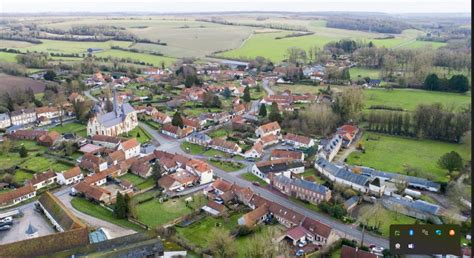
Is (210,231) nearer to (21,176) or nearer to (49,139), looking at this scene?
(21,176)

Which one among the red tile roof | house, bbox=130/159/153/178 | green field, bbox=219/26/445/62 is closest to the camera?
house, bbox=130/159/153/178

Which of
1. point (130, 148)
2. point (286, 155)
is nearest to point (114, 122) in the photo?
point (130, 148)

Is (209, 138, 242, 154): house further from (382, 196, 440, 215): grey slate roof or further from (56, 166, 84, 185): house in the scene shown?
(382, 196, 440, 215): grey slate roof

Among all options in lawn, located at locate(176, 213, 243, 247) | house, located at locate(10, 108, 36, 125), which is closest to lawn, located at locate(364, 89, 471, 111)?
lawn, located at locate(176, 213, 243, 247)

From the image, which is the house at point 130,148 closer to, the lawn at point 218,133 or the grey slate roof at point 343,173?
the lawn at point 218,133

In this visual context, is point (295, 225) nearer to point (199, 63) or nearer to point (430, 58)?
point (430, 58)

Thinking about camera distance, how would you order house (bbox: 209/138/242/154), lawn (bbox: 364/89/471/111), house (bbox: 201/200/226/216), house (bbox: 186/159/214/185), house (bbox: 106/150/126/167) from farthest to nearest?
lawn (bbox: 364/89/471/111) < house (bbox: 209/138/242/154) < house (bbox: 106/150/126/167) < house (bbox: 186/159/214/185) < house (bbox: 201/200/226/216)

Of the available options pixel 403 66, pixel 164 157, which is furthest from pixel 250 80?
pixel 164 157
